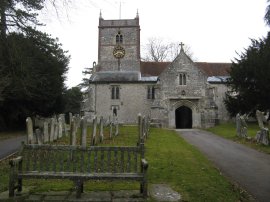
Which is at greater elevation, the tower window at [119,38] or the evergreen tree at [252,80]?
the tower window at [119,38]

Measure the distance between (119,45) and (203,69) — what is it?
11209 mm

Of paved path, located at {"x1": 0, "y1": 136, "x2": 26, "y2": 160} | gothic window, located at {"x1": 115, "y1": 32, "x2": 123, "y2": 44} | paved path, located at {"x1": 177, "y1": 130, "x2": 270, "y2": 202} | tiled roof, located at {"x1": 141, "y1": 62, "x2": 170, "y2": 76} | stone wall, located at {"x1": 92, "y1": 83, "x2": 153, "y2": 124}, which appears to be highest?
gothic window, located at {"x1": 115, "y1": 32, "x2": 123, "y2": 44}

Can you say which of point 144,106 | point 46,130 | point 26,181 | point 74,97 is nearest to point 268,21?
point 46,130

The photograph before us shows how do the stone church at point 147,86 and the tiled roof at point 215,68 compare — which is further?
the tiled roof at point 215,68

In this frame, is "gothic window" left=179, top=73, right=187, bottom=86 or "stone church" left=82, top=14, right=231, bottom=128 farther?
"gothic window" left=179, top=73, right=187, bottom=86

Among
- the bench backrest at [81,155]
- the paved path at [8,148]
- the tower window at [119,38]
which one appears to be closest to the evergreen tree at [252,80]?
the tower window at [119,38]

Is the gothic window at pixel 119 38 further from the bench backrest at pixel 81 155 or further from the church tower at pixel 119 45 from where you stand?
the bench backrest at pixel 81 155

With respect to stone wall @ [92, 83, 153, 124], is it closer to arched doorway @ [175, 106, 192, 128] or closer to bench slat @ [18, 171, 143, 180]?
arched doorway @ [175, 106, 192, 128]

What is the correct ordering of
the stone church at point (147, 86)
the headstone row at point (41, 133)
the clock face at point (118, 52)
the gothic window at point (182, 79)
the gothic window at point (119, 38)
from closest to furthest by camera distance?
1. the headstone row at point (41, 133)
2. the stone church at point (147, 86)
3. the gothic window at point (182, 79)
4. the clock face at point (118, 52)
5. the gothic window at point (119, 38)

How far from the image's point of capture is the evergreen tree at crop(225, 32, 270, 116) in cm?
2972

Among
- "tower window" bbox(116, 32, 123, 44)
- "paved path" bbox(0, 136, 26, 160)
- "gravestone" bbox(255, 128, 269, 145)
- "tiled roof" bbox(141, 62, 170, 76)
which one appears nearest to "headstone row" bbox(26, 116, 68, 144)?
"paved path" bbox(0, 136, 26, 160)

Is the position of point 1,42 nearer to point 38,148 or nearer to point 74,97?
point 38,148

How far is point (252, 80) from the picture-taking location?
31.7 m

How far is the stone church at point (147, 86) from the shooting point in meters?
36.1
